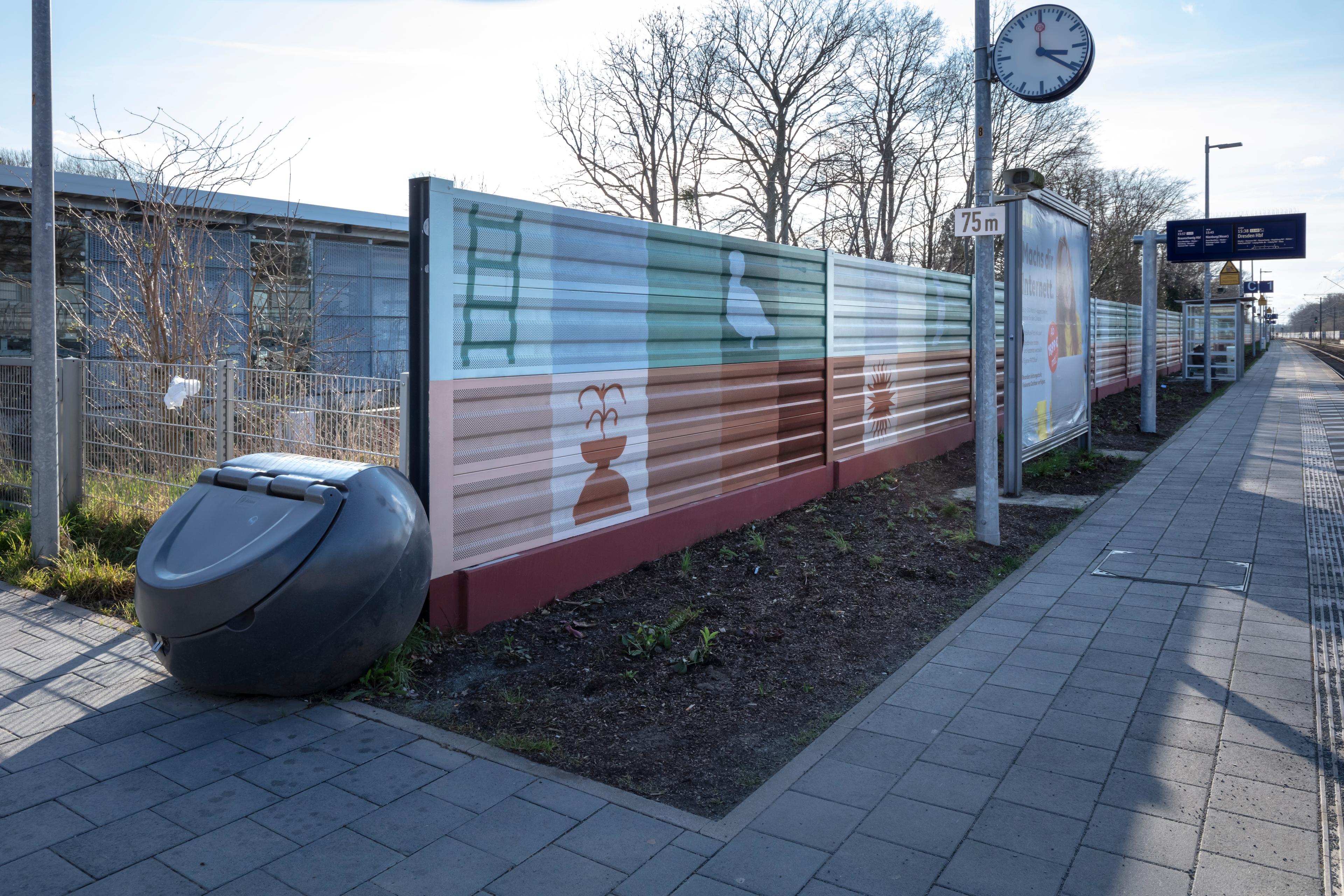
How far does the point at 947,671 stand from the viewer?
15.8 ft

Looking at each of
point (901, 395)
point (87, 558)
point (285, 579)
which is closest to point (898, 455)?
point (901, 395)

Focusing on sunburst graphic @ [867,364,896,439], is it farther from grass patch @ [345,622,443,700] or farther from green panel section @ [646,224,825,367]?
grass patch @ [345,622,443,700]

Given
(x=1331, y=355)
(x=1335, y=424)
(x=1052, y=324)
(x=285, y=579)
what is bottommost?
(x=285, y=579)

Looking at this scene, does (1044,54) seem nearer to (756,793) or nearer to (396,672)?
(756,793)

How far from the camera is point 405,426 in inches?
193

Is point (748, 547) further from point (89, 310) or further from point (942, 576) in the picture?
point (89, 310)

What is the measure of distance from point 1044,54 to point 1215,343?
2934 cm

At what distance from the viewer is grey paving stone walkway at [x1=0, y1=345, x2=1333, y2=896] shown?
290cm

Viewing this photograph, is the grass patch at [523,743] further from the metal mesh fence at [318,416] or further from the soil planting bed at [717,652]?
the metal mesh fence at [318,416]

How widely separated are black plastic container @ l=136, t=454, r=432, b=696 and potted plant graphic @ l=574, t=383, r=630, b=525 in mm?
1710

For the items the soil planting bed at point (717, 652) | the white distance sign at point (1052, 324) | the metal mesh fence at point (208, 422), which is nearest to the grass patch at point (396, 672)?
the soil planting bed at point (717, 652)

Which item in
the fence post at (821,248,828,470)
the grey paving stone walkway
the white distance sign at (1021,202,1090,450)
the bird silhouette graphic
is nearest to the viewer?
the grey paving stone walkway

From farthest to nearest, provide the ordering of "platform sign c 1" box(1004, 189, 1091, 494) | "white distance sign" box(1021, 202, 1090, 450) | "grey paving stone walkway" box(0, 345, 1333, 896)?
1. "white distance sign" box(1021, 202, 1090, 450)
2. "platform sign c 1" box(1004, 189, 1091, 494)
3. "grey paving stone walkway" box(0, 345, 1333, 896)

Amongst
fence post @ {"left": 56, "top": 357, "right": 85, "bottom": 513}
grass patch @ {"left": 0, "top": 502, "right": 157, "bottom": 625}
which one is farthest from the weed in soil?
fence post @ {"left": 56, "top": 357, "right": 85, "bottom": 513}
